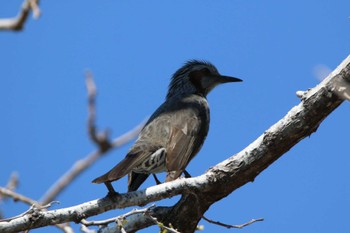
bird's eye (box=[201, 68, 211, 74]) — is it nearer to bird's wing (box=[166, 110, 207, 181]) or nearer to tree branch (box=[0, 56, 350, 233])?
bird's wing (box=[166, 110, 207, 181])

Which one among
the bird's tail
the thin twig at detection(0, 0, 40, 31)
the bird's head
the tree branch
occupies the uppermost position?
the bird's head

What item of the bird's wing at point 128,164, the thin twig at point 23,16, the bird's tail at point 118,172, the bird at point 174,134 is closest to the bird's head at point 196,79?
the bird at point 174,134

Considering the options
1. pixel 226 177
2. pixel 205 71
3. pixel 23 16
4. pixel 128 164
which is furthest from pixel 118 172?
pixel 205 71

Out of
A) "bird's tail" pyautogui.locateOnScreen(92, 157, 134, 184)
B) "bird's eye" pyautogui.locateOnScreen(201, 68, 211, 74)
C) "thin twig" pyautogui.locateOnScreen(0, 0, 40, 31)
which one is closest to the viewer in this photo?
"thin twig" pyautogui.locateOnScreen(0, 0, 40, 31)

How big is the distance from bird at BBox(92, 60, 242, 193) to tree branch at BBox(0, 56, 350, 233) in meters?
0.26

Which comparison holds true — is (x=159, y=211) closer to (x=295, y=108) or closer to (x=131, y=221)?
(x=131, y=221)

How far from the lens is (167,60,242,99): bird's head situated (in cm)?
816

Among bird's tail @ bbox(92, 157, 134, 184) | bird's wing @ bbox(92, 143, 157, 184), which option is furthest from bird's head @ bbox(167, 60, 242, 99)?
bird's tail @ bbox(92, 157, 134, 184)

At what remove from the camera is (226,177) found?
515 cm

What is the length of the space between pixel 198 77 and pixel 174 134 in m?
1.91

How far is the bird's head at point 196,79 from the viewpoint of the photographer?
8164 millimetres

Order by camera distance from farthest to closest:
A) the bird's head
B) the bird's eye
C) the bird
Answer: the bird's eye
the bird's head
the bird

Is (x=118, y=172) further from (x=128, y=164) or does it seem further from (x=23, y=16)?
(x=23, y=16)

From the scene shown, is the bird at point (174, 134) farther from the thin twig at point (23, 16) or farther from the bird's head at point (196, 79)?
the thin twig at point (23, 16)
